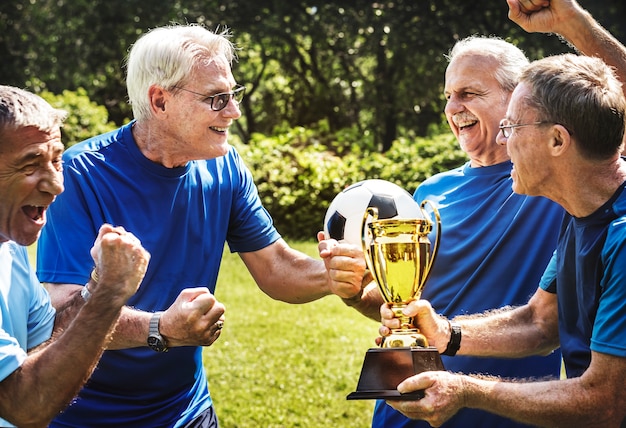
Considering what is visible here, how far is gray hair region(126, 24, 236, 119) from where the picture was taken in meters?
3.89

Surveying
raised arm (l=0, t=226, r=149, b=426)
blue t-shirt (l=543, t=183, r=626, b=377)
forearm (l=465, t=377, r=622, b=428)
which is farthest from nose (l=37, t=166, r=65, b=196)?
blue t-shirt (l=543, t=183, r=626, b=377)

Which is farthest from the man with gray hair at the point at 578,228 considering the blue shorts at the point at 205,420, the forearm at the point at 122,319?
the blue shorts at the point at 205,420

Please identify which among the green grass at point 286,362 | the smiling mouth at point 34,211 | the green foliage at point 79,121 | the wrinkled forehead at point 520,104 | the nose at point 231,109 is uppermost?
the wrinkled forehead at point 520,104

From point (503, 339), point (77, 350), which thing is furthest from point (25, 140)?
point (503, 339)

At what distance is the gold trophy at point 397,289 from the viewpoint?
9.83ft

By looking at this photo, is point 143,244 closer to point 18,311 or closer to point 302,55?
point 18,311

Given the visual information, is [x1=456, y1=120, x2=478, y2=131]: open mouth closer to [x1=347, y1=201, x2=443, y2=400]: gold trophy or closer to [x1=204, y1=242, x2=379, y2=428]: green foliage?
[x1=347, y1=201, x2=443, y2=400]: gold trophy

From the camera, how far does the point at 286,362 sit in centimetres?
850

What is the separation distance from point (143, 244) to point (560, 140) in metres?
1.81

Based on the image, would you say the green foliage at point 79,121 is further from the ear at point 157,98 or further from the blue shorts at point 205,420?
the blue shorts at point 205,420

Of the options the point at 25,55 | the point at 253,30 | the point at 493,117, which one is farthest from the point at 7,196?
the point at 25,55

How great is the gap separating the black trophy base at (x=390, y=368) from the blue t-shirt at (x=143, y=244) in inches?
44.5

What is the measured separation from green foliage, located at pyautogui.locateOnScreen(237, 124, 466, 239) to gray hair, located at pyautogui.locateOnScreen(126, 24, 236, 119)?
9.45 m

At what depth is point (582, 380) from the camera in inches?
112
